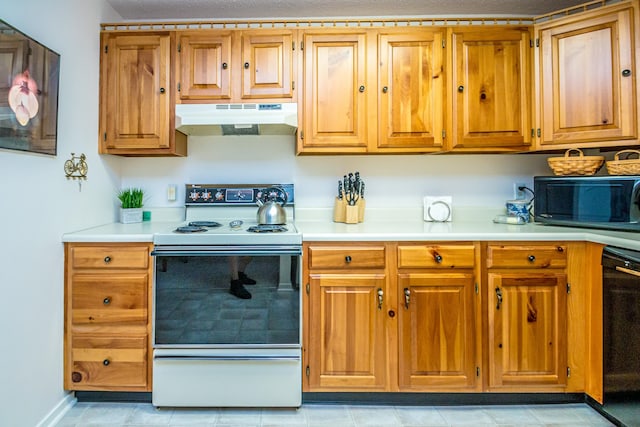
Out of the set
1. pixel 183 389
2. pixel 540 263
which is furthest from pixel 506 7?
pixel 183 389

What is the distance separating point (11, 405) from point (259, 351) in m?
1.06

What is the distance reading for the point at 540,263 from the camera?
5.90ft

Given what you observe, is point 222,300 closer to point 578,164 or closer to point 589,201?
point 589,201

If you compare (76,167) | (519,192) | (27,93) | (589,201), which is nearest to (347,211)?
(519,192)

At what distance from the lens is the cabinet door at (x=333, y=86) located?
210 centimetres

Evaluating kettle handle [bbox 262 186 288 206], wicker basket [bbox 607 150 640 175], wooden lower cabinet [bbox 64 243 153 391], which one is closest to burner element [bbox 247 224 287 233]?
kettle handle [bbox 262 186 288 206]

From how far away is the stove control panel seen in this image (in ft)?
7.76

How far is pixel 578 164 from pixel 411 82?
1085mm

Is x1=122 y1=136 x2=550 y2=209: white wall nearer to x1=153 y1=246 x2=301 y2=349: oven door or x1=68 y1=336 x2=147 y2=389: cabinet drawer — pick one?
x1=153 y1=246 x2=301 y2=349: oven door

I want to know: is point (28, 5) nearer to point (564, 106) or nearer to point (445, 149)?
point (445, 149)

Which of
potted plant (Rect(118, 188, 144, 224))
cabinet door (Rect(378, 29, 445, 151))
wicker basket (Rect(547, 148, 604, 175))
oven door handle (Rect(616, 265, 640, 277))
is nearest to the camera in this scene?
oven door handle (Rect(616, 265, 640, 277))

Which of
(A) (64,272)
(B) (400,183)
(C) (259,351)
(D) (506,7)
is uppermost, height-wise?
(D) (506,7)

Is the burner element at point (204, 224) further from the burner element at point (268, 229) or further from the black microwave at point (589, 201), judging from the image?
the black microwave at point (589, 201)

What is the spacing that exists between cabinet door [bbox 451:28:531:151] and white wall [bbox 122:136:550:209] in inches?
14.7
